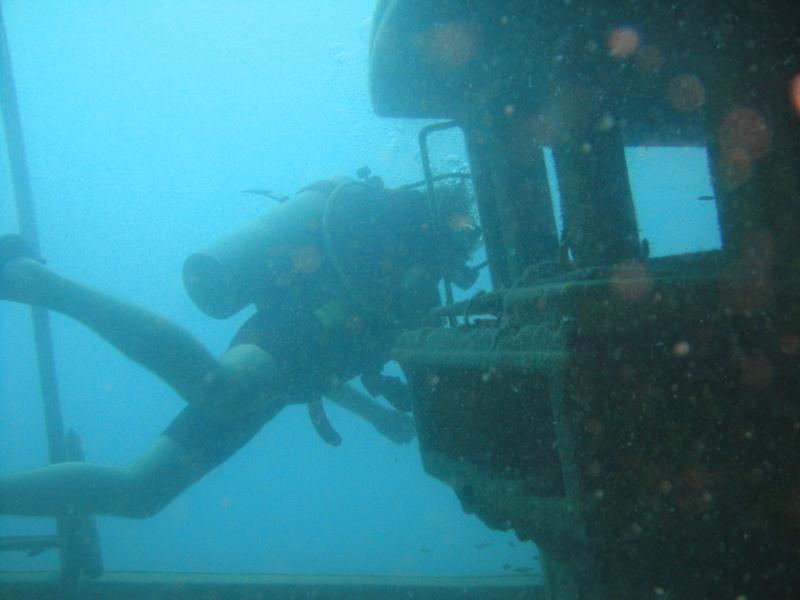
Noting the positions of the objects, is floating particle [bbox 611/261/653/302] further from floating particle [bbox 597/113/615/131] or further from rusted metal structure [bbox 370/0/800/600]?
floating particle [bbox 597/113/615/131]

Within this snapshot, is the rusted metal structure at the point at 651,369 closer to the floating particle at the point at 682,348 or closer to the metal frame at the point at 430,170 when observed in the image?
the floating particle at the point at 682,348

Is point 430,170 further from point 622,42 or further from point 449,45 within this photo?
point 622,42

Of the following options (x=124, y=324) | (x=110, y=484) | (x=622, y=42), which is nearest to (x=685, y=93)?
(x=622, y=42)

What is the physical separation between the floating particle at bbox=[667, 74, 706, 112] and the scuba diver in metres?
1.31

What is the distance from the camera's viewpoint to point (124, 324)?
3.56 meters

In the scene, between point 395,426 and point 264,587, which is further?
point 395,426

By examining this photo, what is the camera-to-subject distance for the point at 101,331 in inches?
143

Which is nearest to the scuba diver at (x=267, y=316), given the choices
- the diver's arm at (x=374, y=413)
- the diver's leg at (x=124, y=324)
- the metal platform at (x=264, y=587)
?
the diver's leg at (x=124, y=324)

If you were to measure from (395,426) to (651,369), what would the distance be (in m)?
3.67

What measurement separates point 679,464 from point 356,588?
11.4ft

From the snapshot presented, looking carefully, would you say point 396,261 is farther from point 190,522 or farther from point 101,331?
point 190,522

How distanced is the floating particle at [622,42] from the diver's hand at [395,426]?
316 centimetres

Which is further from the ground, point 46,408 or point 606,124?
point 606,124

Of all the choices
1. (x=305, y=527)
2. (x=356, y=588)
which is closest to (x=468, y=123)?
(x=356, y=588)
